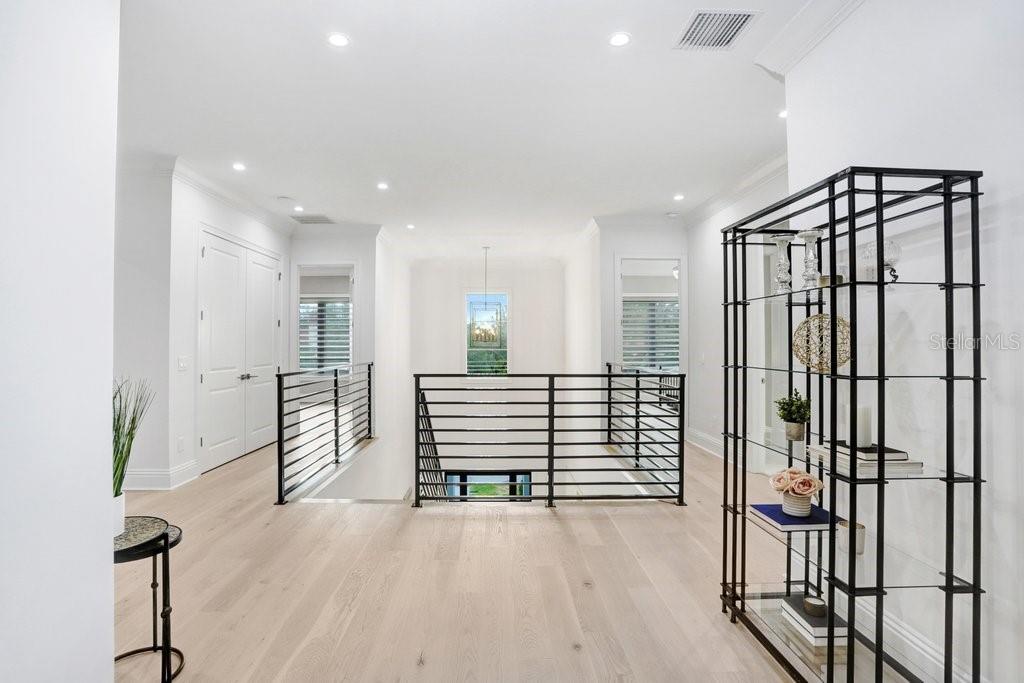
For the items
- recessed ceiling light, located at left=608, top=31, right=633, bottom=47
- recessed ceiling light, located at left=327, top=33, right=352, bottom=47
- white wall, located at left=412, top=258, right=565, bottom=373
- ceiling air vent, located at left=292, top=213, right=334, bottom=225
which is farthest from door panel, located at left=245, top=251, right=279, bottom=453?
recessed ceiling light, located at left=608, top=31, right=633, bottom=47

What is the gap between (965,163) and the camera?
1742 mm

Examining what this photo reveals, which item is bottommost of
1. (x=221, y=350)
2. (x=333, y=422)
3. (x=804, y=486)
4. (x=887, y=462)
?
(x=333, y=422)

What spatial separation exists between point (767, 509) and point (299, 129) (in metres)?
3.71

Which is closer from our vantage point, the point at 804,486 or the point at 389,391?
the point at 804,486

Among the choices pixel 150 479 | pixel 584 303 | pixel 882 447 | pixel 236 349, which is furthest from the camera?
pixel 584 303

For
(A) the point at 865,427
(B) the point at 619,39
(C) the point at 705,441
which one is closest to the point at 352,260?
(C) the point at 705,441

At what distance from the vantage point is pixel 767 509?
216cm

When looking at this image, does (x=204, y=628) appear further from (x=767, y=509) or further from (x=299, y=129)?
(x=299, y=129)

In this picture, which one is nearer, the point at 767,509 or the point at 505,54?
the point at 767,509

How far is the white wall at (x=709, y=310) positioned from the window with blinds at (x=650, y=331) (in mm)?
238

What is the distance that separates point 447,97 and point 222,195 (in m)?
3.08

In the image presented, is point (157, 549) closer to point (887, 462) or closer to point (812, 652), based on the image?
point (812, 652)

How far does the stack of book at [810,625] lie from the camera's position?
197 centimetres

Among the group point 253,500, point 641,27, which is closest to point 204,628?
point 253,500
